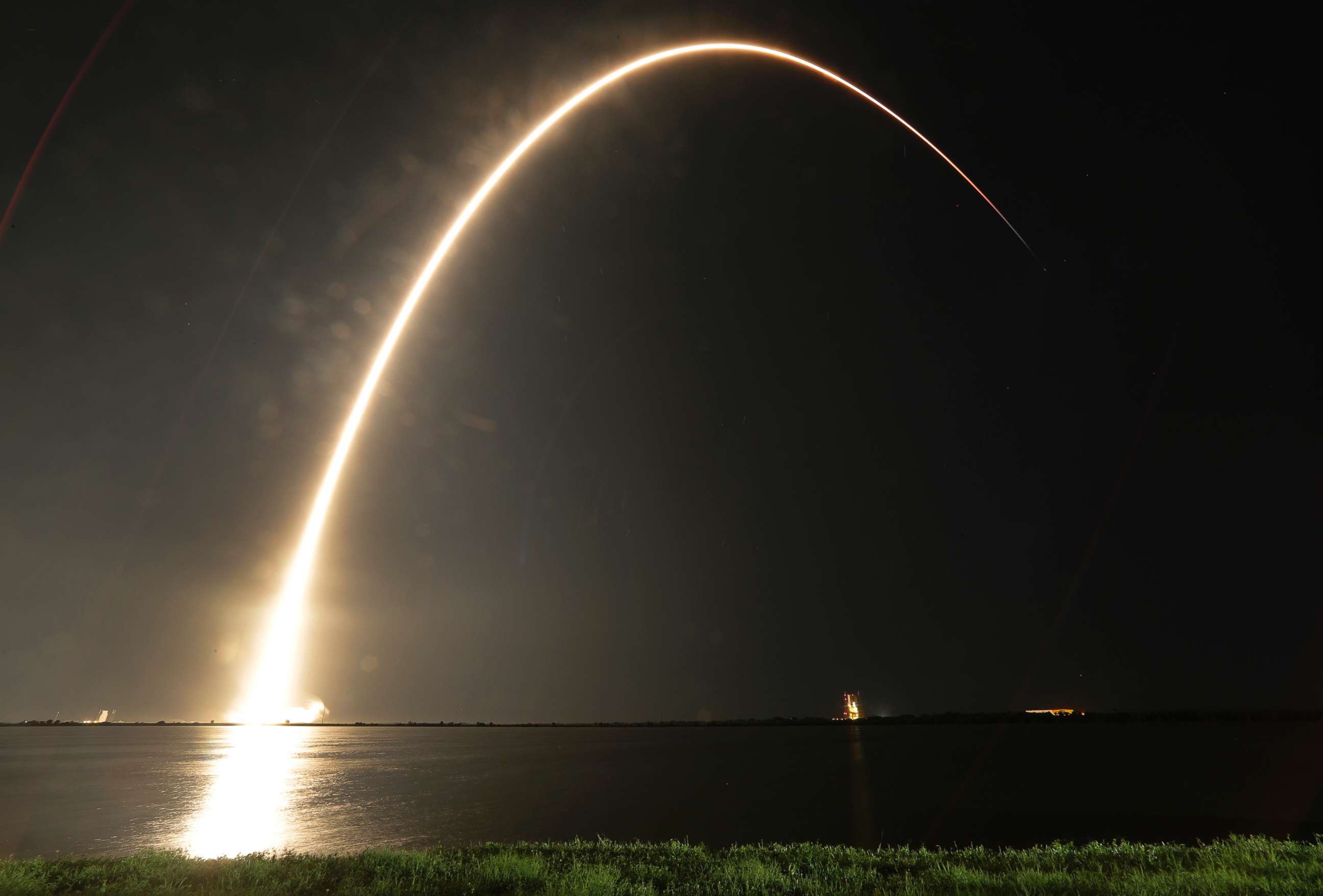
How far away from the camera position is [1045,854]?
17797mm

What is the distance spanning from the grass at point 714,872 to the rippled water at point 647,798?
11.2 meters

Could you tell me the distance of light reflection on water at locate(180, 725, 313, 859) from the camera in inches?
1104

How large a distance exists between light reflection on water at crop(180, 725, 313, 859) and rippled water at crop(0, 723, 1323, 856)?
24cm

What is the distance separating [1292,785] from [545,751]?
96.0m

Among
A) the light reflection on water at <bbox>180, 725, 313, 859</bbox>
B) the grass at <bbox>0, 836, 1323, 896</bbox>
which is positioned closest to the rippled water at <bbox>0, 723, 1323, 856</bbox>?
the light reflection on water at <bbox>180, 725, 313, 859</bbox>

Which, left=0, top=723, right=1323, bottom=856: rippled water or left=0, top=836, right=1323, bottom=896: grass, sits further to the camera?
left=0, top=723, right=1323, bottom=856: rippled water

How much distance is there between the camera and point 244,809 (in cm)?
4134

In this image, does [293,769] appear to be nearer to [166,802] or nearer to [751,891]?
[166,802]

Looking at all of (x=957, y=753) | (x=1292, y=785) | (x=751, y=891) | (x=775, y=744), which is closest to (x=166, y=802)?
(x=751, y=891)

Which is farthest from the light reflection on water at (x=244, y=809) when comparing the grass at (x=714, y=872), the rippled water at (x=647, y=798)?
the grass at (x=714, y=872)

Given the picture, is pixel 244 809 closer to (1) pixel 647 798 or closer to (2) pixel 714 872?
(1) pixel 647 798

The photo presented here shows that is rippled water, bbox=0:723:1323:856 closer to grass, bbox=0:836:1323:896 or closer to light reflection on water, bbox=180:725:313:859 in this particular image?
light reflection on water, bbox=180:725:313:859

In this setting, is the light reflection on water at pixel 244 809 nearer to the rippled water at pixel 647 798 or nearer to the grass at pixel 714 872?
the rippled water at pixel 647 798

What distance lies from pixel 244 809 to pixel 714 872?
3736cm
